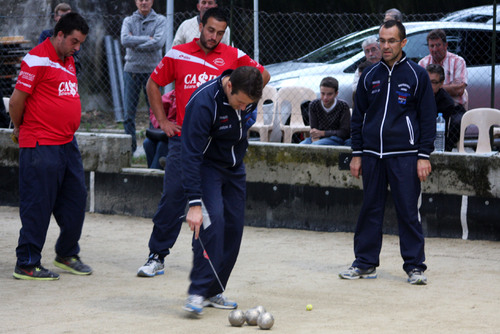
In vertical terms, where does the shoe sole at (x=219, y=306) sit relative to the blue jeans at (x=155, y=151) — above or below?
below

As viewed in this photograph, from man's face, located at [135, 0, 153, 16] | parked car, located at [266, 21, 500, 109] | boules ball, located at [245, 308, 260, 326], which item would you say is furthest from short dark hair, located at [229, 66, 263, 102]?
man's face, located at [135, 0, 153, 16]

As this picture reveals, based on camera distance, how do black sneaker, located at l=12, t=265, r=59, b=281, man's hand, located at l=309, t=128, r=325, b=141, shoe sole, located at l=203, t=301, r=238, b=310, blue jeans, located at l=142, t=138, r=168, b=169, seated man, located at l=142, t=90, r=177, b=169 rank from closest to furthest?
shoe sole, located at l=203, t=301, r=238, b=310
black sneaker, located at l=12, t=265, r=59, b=281
man's hand, located at l=309, t=128, r=325, b=141
seated man, located at l=142, t=90, r=177, b=169
blue jeans, located at l=142, t=138, r=168, b=169

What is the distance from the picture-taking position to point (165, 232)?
7.45 m

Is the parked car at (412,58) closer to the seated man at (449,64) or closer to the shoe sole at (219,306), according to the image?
the seated man at (449,64)

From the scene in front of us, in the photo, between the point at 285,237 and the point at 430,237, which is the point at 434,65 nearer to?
the point at 430,237

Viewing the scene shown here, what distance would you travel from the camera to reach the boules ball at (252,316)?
5.78 metres

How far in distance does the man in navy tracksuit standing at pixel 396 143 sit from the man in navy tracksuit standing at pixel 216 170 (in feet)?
4.91

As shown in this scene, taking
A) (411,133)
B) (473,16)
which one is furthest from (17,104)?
(473,16)

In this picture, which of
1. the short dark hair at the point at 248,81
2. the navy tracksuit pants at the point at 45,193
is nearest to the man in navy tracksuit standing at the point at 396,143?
the short dark hair at the point at 248,81

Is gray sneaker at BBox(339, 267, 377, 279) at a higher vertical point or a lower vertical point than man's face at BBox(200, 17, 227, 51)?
lower

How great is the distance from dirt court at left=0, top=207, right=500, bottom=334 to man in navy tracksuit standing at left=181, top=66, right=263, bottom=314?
0.35 metres

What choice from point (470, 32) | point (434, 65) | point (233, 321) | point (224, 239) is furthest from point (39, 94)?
point (470, 32)

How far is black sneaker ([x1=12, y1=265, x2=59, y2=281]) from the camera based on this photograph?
726 centimetres

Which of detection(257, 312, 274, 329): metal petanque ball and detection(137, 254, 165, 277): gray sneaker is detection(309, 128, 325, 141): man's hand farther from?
detection(257, 312, 274, 329): metal petanque ball
